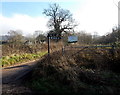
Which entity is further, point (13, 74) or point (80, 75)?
point (13, 74)

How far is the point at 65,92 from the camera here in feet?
14.8

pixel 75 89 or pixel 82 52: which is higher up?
pixel 82 52

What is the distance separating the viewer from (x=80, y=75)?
5637mm

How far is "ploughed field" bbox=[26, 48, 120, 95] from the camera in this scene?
15.2ft

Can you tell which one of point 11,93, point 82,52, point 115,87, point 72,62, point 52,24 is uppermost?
point 52,24

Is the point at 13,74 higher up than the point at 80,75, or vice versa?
the point at 80,75

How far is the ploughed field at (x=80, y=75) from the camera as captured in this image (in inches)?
182

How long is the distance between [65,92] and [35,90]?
1320mm

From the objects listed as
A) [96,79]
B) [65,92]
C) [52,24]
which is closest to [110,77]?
[96,79]

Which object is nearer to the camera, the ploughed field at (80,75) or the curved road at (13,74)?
the ploughed field at (80,75)

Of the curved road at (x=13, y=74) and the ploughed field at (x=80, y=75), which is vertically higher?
the ploughed field at (x=80, y=75)

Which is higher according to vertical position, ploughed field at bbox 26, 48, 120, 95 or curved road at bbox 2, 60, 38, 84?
ploughed field at bbox 26, 48, 120, 95

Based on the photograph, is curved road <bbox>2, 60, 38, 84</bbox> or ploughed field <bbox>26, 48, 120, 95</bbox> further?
curved road <bbox>2, 60, 38, 84</bbox>

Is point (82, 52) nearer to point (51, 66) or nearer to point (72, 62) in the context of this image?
point (72, 62)
